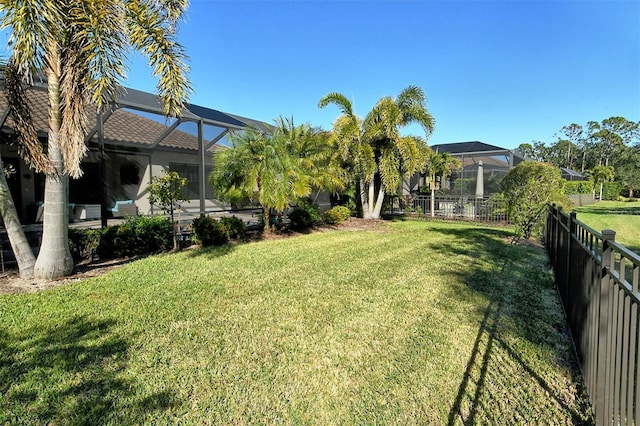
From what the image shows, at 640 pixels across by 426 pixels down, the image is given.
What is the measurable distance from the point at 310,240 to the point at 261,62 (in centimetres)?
924

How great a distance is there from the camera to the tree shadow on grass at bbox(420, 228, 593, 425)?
2.46 m

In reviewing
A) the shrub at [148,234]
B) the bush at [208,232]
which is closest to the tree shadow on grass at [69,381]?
the shrub at [148,234]

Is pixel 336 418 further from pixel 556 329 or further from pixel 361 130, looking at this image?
pixel 361 130

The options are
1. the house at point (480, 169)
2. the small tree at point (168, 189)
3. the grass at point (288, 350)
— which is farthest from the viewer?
the house at point (480, 169)

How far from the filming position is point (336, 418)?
2.37 m

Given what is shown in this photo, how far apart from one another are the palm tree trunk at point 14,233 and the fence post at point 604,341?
728cm

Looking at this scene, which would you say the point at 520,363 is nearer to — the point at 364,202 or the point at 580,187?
the point at 364,202

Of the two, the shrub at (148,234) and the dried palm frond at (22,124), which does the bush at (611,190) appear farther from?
the dried palm frond at (22,124)

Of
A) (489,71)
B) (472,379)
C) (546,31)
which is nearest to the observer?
(472,379)

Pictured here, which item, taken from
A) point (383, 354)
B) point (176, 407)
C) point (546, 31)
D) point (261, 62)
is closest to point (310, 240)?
point (383, 354)

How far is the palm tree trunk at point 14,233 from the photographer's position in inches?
204

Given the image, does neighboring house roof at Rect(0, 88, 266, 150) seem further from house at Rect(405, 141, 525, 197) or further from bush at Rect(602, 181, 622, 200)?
bush at Rect(602, 181, 622, 200)

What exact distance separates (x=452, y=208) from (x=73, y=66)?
52.7ft

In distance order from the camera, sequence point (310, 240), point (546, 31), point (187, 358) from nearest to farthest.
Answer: point (187, 358) < point (310, 240) < point (546, 31)
